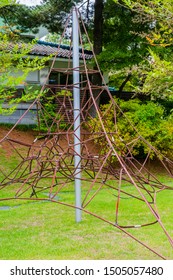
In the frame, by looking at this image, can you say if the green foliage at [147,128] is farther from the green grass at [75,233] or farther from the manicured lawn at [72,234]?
the manicured lawn at [72,234]

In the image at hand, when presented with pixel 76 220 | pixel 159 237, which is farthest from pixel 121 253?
pixel 76 220

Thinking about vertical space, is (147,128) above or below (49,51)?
below

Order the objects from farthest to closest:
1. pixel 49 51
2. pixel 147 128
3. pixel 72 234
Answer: pixel 49 51 < pixel 147 128 < pixel 72 234

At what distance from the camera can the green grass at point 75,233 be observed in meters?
4.03

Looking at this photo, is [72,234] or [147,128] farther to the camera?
[147,128]

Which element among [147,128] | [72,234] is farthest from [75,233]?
[147,128]

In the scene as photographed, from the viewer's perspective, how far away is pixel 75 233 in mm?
4727

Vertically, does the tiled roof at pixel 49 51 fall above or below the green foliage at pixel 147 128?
above

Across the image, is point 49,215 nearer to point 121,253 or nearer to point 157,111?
point 121,253

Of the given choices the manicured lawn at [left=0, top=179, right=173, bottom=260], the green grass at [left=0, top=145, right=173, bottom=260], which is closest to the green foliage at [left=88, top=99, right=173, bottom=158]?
the green grass at [left=0, top=145, right=173, bottom=260]

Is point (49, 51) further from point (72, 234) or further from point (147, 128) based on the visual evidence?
point (72, 234)

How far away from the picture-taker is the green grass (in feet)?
13.2

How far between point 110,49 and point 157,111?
2101 mm

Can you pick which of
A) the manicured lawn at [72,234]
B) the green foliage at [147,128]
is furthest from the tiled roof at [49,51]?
the manicured lawn at [72,234]
